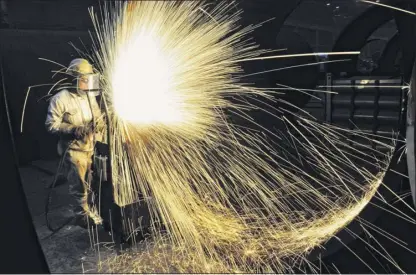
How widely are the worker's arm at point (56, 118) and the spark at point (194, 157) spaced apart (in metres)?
0.41

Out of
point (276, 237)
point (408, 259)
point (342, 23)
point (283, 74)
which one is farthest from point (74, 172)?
point (342, 23)

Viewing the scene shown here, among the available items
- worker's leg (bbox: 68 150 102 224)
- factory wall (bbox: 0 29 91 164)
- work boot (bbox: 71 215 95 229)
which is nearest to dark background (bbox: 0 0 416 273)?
factory wall (bbox: 0 29 91 164)

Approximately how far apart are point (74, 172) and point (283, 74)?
3.18 metres

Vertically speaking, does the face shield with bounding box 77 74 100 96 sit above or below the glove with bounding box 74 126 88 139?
above

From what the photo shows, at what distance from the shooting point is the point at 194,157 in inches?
118

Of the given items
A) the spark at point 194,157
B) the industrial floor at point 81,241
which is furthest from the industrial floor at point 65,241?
the spark at point 194,157

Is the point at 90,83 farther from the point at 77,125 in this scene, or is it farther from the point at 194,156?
the point at 194,156

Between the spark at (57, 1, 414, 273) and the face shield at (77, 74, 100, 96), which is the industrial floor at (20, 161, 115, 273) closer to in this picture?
the spark at (57, 1, 414, 273)

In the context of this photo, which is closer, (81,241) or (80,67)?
(80,67)

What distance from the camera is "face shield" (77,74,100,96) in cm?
187

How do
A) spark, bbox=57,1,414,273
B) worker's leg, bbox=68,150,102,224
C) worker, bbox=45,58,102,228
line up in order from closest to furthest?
worker, bbox=45,58,102,228
worker's leg, bbox=68,150,102,224
spark, bbox=57,1,414,273

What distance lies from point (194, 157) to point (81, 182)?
108 cm

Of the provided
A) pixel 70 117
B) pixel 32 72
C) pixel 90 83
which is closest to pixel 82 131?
pixel 70 117

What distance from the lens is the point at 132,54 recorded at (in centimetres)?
216
